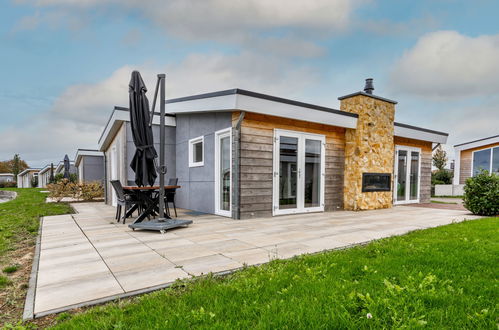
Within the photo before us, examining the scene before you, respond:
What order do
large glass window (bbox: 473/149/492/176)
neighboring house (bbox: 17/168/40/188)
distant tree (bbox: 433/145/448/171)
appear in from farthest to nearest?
neighboring house (bbox: 17/168/40/188), distant tree (bbox: 433/145/448/171), large glass window (bbox: 473/149/492/176)

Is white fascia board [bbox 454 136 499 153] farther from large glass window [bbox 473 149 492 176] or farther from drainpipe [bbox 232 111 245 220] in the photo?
drainpipe [bbox 232 111 245 220]

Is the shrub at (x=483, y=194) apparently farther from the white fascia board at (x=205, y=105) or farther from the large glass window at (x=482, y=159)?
the large glass window at (x=482, y=159)

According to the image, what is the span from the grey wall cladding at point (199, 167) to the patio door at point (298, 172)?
1510 mm

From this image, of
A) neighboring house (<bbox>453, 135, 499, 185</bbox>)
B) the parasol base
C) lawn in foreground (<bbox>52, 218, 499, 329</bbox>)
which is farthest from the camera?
neighboring house (<bbox>453, 135, 499, 185</bbox>)

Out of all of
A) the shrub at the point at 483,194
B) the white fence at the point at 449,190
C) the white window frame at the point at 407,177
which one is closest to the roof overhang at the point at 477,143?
the white fence at the point at 449,190

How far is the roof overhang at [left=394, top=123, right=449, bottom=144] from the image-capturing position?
8828 mm

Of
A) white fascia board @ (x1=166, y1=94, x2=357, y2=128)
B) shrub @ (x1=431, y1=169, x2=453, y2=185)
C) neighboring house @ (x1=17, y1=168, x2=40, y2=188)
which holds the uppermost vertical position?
white fascia board @ (x1=166, y1=94, x2=357, y2=128)

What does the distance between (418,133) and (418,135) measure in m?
0.07

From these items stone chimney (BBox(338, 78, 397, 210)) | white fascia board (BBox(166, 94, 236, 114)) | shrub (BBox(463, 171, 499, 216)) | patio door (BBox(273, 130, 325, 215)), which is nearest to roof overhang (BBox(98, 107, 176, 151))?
white fascia board (BBox(166, 94, 236, 114))

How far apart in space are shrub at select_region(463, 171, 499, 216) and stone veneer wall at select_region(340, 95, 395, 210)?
7.04 feet

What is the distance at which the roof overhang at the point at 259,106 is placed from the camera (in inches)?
219

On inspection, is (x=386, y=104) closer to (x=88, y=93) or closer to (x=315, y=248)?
(x=315, y=248)

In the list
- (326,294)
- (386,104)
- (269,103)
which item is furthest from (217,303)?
(386,104)

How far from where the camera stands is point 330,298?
1859 mm
